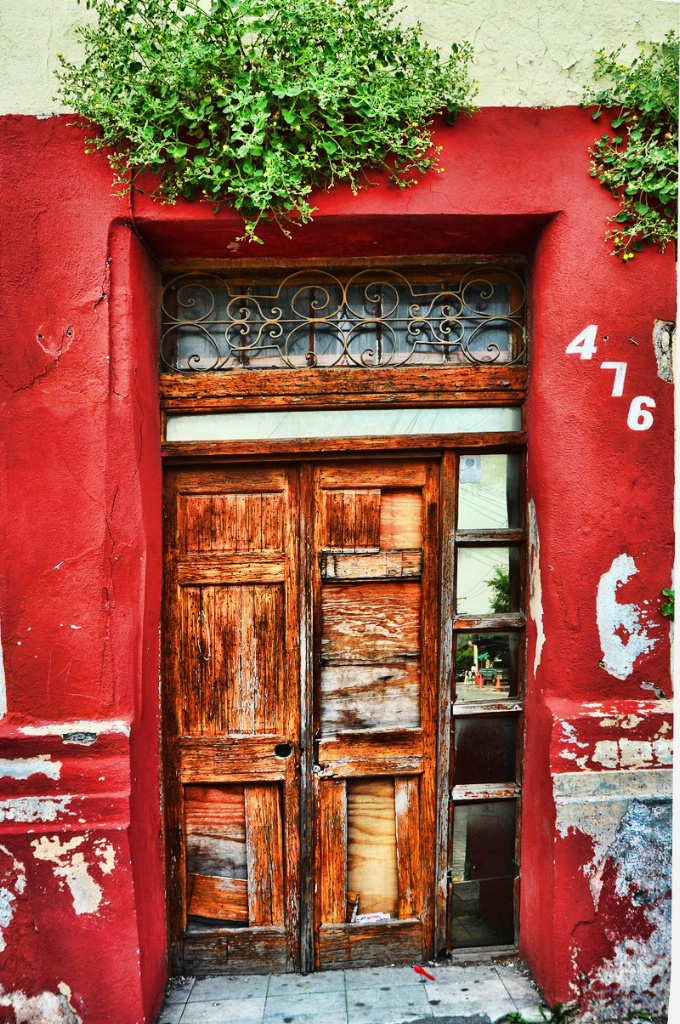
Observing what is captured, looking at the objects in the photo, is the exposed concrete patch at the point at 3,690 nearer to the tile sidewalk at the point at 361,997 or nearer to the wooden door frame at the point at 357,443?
the wooden door frame at the point at 357,443

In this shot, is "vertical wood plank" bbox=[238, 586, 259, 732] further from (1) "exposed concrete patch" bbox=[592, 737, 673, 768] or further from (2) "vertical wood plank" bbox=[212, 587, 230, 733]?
(1) "exposed concrete patch" bbox=[592, 737, 673, 768]

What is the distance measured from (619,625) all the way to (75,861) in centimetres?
237

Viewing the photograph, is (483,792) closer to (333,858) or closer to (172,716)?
(333,858)

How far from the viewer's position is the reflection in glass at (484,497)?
3.22 metres

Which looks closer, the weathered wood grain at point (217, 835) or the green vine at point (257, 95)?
the green vine at point (257, 95)

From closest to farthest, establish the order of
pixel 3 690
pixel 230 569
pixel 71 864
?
1. pixel 71 864
2. pixel 3 690
3. pixel 230 569

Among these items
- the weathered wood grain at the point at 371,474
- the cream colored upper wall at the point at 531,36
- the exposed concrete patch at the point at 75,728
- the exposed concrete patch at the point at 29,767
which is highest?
the cream colored upper wall at the point at 531,36

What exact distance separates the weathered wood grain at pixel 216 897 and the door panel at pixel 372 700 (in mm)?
354

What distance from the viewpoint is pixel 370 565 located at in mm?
3199

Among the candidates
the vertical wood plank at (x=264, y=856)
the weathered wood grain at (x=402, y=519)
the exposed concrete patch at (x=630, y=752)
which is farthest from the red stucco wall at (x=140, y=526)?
the weathered wood grain at (x=402, y=519)

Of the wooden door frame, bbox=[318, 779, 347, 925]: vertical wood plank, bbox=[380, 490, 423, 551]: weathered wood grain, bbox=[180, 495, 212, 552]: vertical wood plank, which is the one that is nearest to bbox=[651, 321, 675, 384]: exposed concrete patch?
the wooden door frame

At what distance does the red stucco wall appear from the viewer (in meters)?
2.77

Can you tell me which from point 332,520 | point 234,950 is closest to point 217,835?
point 234,950

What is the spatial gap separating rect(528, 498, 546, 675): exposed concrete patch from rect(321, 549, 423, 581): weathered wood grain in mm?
491
